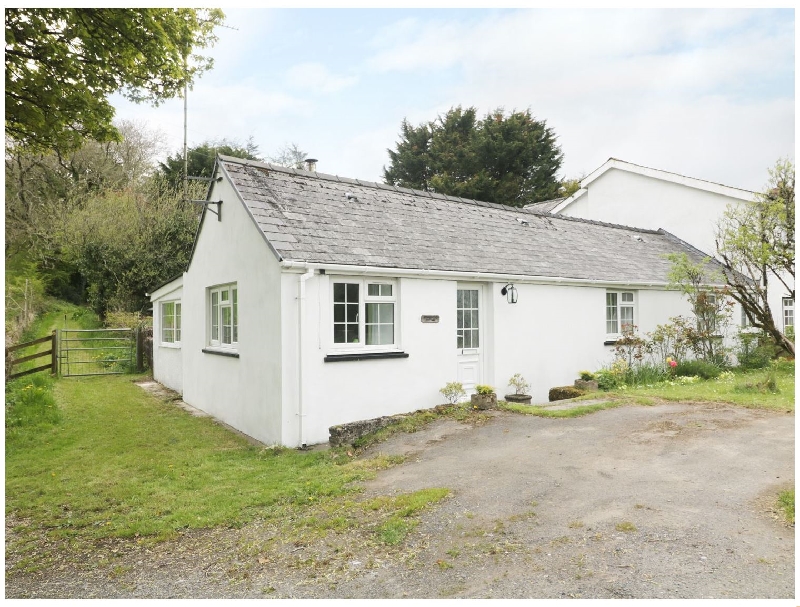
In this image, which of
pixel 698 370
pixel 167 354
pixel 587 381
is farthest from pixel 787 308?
pixel 167 354

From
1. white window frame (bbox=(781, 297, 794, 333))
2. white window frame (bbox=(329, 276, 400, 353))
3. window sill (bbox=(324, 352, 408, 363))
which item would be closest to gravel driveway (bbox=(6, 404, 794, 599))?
window sill (bbox=(324, 352, 408, 363))

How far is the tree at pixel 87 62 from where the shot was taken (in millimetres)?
8617

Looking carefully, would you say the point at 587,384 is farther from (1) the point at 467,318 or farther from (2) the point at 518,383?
(1) the point at 467,318

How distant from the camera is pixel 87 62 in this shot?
9625 millimetres

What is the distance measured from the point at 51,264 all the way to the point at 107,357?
44.6ft

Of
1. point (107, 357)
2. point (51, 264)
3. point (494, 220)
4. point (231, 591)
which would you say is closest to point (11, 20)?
point (231, 591)

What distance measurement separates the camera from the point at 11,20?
27.1ft

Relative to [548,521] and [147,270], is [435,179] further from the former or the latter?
[548,521]

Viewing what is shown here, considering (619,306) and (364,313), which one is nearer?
(364,313)

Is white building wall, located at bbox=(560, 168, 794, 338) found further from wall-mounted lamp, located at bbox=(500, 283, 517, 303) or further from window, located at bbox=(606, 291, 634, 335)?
wall-mounted lamp, located at bbox=(500, 283, 517, 303)

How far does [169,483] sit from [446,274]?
640cm

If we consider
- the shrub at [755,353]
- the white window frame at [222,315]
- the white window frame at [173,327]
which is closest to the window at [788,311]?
the shrub at [755,353]

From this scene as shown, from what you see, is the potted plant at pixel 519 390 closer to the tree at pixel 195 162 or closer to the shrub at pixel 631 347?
the shrub at pixel 631 347

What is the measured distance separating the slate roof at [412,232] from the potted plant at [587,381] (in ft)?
8.01
